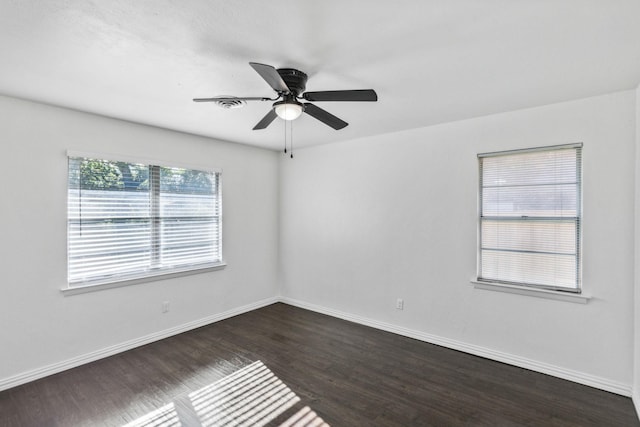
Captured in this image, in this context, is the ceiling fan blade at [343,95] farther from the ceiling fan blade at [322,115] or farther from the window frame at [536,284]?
the window frame at [536,284]

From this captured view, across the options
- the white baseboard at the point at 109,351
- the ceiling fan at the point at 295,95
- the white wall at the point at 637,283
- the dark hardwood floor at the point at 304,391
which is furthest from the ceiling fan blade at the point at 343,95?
the white baseboard at the point at 109,351

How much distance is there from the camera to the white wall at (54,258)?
2672 millimetres

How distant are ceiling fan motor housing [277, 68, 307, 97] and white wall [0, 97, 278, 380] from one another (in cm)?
225

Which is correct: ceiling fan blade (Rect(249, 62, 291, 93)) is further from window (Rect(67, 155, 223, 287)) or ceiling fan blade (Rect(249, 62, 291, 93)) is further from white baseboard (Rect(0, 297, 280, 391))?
white baseboard (Rect(0, 297, 280, 391))

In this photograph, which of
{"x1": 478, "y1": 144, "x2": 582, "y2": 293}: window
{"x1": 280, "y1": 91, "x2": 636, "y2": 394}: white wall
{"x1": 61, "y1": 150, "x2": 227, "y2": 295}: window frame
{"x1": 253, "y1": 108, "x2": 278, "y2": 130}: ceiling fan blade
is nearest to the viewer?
{"x1": 253, "y1": 108, "x2": 278, "y2": 130}: ceiling fan blade

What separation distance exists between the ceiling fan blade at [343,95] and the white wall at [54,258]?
7.84ft

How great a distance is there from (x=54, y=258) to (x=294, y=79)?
2.78 meters

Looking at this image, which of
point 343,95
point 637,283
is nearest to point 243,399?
point 343,95

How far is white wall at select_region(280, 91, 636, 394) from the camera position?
2574mm

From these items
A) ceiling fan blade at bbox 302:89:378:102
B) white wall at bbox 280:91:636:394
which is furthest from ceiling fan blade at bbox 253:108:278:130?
white wall at bbox 280:91:636:394

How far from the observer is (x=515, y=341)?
3.01 metres

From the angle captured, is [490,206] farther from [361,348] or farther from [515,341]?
[361,348]

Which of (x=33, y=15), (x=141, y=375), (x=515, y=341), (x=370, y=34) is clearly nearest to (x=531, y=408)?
(x=515, y=341)

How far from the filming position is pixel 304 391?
8.53 feet
